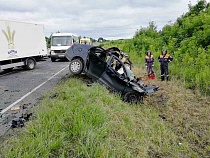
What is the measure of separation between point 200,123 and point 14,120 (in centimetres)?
447

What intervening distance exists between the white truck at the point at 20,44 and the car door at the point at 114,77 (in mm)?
6459

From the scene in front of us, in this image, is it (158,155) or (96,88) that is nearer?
(158,155)

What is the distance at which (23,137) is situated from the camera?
3.36 meters

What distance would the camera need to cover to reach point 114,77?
273 inches

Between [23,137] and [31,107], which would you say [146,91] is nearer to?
[31,107]

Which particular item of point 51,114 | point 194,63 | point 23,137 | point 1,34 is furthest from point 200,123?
point 1,34

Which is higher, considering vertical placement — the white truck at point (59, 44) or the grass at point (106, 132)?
the white truck at point (59, 44)

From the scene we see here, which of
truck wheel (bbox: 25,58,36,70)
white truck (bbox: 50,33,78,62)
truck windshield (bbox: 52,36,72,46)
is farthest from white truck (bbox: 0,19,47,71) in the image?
truck windshield (bbox: 52,36,72,46)

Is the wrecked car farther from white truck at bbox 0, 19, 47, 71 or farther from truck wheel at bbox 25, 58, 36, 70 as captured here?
truck wheel at bbox 25, 58, 36, 70

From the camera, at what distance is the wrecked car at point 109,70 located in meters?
6.70

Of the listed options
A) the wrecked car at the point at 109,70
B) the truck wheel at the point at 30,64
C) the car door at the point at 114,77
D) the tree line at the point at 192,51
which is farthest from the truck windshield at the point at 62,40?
the car door at the point at 114,77

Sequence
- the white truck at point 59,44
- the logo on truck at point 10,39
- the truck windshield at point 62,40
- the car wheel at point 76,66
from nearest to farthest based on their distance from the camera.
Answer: the car wheel at point 76,66, the logo on truck at point 10,39, the white truck at point 59,44, the truck windshield at point 62,40

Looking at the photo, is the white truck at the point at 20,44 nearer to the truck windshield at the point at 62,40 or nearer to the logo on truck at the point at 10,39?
the logo on truck at the point at 10,39

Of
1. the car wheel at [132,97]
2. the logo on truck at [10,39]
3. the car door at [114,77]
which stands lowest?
the car wheel at [132,97]
